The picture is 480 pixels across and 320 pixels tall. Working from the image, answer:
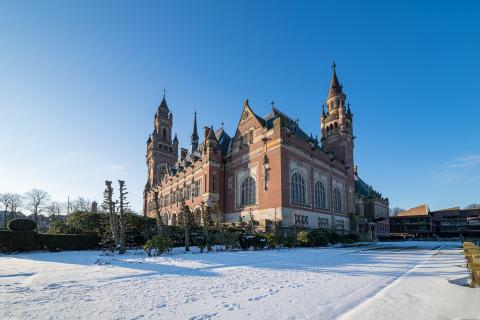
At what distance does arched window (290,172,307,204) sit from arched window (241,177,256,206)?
4.74m

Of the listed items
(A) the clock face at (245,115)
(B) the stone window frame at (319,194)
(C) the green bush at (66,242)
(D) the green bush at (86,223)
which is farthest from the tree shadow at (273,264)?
(A) the clock face at (245,115)

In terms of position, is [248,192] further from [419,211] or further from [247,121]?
[419,211]

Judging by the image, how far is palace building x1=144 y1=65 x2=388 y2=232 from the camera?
3122cm

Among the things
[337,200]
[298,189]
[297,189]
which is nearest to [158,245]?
[297,189]

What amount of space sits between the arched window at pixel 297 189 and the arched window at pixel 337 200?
924 centimetres

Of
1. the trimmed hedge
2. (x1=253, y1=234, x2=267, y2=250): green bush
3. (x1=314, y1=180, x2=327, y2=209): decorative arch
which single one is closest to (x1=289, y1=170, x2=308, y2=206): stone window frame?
(x1=314, y1=180, x2=327, y2=209): decorative arch

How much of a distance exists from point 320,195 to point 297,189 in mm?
6323

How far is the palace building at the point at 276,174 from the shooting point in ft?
102

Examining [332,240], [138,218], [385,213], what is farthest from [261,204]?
[385,213]

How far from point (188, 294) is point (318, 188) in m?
33.6

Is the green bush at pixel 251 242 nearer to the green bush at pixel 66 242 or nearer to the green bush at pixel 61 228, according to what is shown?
the green bush at pixel 66 242

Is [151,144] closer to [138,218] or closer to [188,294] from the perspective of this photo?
[138,218]

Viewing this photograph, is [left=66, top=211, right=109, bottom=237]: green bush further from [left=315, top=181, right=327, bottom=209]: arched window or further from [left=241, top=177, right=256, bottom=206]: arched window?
[left=315, top=181, right=327, bottom=209]: arched window

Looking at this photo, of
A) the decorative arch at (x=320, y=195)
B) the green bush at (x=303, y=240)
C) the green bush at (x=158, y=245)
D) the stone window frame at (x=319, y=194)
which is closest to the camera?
the green bush at (x=158, y=245)
